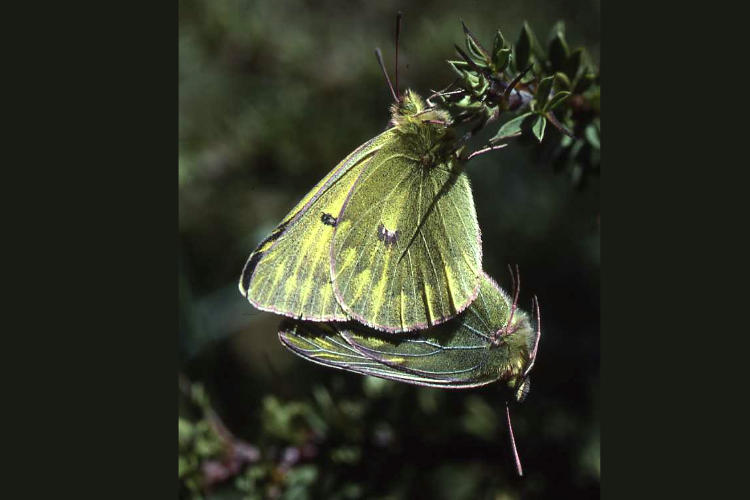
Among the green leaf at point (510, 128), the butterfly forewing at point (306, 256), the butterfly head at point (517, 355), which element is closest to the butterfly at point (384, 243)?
the butterfly forewing at point (306, 256)

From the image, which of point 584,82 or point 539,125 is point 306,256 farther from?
point 584,82

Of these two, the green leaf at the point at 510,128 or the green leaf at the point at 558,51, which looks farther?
the green leaf at the point at 558,51

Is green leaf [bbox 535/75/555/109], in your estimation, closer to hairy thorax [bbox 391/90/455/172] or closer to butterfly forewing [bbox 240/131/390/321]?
hairy thorax [bbox 391/90/455/172]

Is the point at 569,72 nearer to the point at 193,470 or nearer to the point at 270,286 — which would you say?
the point at 270,286

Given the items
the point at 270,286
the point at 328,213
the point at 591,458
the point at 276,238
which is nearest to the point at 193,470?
the point at 270,286

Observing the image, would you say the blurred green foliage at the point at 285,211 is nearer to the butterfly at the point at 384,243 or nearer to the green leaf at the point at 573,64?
the green leaf at the point at 573,64
